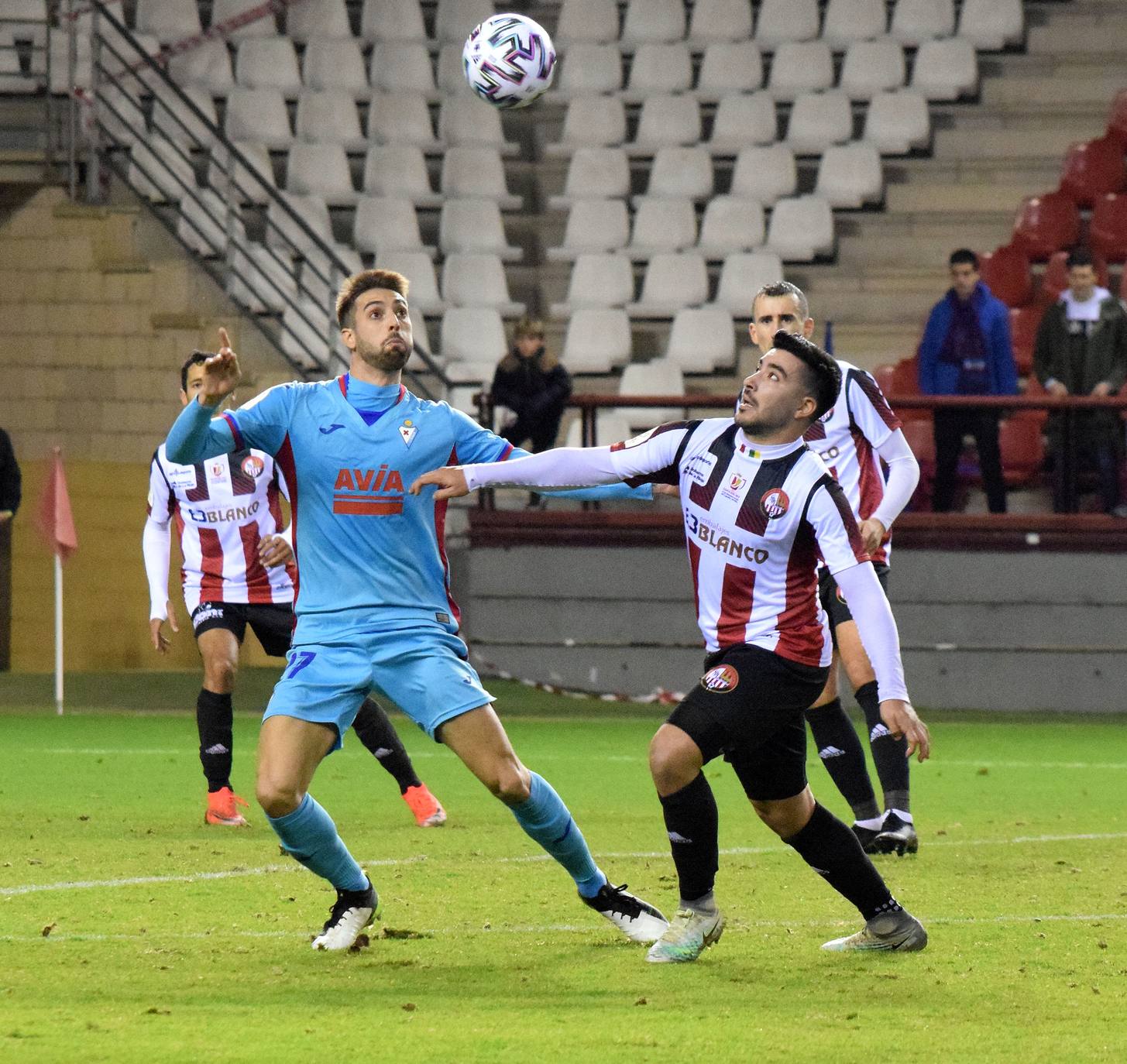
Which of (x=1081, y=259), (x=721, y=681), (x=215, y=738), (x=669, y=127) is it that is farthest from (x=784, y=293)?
(x=669, y=127)

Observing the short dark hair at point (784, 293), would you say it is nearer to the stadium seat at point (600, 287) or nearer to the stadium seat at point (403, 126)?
the stadium seat at point (600, 287)

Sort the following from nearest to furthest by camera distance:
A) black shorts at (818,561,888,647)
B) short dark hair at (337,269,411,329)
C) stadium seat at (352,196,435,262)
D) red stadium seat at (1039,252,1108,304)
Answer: short dark hair at (337,269,411,329)
black shorts at (818,561,888,647)
red stadium seat at (1039,252,1108,304)
stadium seat at (352,196,435,262)

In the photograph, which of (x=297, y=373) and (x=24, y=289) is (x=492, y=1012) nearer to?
(x=297, y=373)

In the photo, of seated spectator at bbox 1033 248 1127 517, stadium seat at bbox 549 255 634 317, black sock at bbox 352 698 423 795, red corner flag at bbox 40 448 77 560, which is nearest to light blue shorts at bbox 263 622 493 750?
black sock at bbox 352 698 423 795

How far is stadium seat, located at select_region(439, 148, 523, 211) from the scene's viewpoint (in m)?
17.6

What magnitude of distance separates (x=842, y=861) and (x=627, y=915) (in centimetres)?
62

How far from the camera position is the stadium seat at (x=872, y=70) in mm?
17859

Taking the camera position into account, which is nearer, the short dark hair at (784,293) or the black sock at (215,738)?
the short dark hair at (784,293)

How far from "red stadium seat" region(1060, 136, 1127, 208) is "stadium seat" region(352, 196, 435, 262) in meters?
5.13

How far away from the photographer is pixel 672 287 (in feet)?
55.7

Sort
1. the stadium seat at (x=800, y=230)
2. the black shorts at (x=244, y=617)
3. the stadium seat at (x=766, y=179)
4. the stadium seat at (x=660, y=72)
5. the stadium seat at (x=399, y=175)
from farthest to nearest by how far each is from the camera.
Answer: the stadium seat at (x=660, y=72) < the stadium seat at (x=399, y=175) < the stadium seat at (x=766, y=179) < the stadium seat at (x=800, y=230) < the black shorts at (x=244, y=617)

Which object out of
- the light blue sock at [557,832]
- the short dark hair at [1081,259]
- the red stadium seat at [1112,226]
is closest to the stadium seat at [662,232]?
the red stadium seat at [1112,226]

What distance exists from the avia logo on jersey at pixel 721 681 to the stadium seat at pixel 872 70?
13206 mm

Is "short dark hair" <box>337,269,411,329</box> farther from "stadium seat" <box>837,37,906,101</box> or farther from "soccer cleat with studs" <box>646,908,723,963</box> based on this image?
"stadium seat" <box>837,37,906,101</box>
